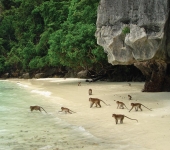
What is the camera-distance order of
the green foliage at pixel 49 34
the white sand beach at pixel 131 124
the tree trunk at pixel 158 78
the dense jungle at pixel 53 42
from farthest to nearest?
the dense jungle at pixel 53 42 → the green foliage at pixel 49 34 → the tree trunk at pixel 158 78 → the white sand beach at pixel 131 124

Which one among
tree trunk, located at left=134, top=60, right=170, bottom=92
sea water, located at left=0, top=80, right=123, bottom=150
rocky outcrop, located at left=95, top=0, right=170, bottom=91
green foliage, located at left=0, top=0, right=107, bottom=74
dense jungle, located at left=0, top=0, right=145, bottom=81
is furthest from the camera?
dense jungle, located at left=0, top=0, right=145, bottom=81

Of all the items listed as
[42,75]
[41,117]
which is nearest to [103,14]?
[41,117]

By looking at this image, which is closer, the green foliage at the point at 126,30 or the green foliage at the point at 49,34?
the green foliage at the point at 126,30

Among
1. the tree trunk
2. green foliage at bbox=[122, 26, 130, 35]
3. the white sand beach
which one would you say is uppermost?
green foliage at bbox=[122, 26, 130, 35]

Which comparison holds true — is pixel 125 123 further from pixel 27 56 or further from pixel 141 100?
pixel 27 56

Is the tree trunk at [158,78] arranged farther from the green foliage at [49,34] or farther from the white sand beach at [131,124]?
the green foliage at [49,34]

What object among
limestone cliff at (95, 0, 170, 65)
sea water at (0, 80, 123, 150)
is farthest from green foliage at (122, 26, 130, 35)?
sea water at (0, 80, 123, 150)

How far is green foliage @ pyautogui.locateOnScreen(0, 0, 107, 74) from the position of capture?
93.6 feet

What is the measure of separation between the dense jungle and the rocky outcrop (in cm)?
920

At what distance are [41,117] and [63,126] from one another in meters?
2.53

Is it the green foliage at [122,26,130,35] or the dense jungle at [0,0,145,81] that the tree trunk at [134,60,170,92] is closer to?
the green foliage at [122,26,130,35]

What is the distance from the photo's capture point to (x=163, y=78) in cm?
1834

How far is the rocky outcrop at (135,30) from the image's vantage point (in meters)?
15.4

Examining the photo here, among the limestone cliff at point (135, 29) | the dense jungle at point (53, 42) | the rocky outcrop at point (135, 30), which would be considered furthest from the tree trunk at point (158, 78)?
the dense jungle at point (53, 42)
